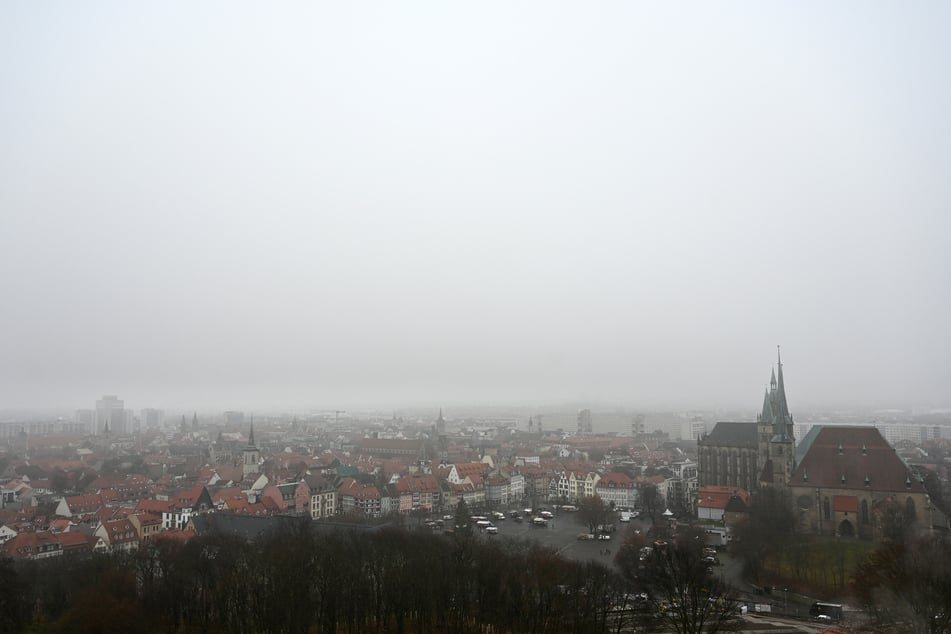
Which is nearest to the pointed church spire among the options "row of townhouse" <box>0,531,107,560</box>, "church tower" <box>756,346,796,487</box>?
"church tower" <box>756,346,796,487</box>

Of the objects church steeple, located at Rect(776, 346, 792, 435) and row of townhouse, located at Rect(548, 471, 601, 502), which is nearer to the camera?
church steeple, located at Rect(776, 346, 792, 435)

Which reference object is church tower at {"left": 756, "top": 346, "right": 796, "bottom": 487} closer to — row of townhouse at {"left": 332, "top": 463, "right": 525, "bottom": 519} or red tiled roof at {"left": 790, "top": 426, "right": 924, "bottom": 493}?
red tiled roof at {"left": 790, "top": 426, "right": 924, "bottom": 493}

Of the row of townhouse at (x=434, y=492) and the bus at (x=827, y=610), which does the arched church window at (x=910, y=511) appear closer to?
the bus at (x=827, y=610)

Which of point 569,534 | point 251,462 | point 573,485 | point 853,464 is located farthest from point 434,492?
point 853,464

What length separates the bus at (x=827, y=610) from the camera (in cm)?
3253

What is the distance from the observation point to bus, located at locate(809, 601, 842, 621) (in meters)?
32.5

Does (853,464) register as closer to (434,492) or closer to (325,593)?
(434,492)

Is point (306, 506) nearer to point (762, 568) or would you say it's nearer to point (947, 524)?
point (762, 568)

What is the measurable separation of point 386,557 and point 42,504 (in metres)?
55.3

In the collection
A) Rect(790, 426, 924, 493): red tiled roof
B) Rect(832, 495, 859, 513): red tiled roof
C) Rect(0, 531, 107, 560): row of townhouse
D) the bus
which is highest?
Rect(790, 426, 924, 493): red tiled roof

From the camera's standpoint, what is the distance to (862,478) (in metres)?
50.8

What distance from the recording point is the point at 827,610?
3294 cm

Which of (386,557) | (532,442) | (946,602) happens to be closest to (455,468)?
(386,557)

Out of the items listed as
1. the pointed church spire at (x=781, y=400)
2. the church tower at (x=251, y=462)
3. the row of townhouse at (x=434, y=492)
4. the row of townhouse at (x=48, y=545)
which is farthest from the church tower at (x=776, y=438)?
the church tower at (x=251, y=462)
